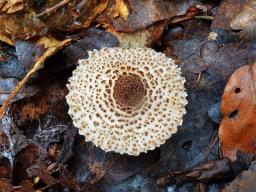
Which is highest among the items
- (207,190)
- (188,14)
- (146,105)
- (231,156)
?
(188,14)

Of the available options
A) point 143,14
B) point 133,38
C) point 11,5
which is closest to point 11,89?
point 11,5

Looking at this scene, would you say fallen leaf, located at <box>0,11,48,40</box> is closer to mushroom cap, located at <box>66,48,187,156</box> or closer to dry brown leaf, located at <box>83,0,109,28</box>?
dry brown leaf, located at <box>83,0,109,28</box>

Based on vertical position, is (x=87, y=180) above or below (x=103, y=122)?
below

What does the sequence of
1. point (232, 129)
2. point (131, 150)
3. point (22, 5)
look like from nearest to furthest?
point (131, 150) < point (232, 129) < point (22, 5)

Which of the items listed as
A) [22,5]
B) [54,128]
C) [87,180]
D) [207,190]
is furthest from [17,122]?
[207,190]

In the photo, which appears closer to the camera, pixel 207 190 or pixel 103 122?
pixel 103 122

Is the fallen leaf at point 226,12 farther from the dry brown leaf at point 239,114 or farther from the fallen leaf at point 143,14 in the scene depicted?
the dry brown leaf at point 239,114

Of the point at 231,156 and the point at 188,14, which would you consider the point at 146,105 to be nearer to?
the point at 231,156
